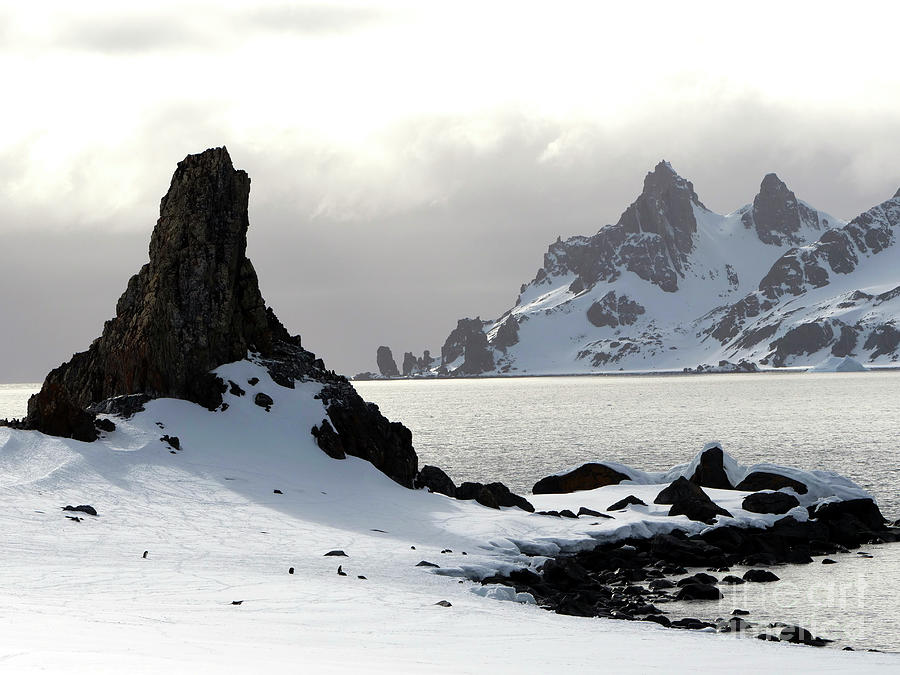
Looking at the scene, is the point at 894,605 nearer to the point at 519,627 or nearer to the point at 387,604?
the point at 519,627

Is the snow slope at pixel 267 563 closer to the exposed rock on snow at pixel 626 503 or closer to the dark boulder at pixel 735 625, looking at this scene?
the exposed rock on snow at pixel 626 503

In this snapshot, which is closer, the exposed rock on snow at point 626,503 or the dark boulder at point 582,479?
the exposed rock on snow at point 626,503

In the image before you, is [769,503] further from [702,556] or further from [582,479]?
[582,479]

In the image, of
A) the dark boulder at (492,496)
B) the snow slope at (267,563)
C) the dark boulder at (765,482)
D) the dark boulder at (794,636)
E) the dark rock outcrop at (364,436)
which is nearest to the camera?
the snow slope at (267,563)

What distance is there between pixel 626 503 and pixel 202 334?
2417cm

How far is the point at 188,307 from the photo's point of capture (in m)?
48.9

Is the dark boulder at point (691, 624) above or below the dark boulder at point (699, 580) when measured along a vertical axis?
above

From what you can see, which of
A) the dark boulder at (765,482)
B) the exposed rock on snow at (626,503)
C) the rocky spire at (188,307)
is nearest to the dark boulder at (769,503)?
the dark boulder at (765,482)

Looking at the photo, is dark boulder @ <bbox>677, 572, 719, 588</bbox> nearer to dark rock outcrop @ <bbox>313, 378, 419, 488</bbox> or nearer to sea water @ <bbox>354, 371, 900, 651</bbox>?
sea water @ <bbox>354, 371, 900, 651</bbox>

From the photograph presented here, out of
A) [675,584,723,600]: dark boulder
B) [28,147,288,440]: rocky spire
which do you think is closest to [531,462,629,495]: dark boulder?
[28,147,288,440]: rocky spire

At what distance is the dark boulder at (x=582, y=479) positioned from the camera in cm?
5628

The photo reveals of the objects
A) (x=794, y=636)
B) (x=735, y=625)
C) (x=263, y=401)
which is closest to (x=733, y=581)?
(x=735, y=625)

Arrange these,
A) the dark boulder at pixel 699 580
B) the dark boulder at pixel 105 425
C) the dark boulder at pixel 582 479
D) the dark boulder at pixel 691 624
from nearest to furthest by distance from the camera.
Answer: the dark boulder at pixel 691 624 < the dark boulder at pixel 699 580 < the dark boulder at pixel 105 425 < the dark boulder at pixel 582 479

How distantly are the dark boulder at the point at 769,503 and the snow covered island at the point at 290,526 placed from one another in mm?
141
